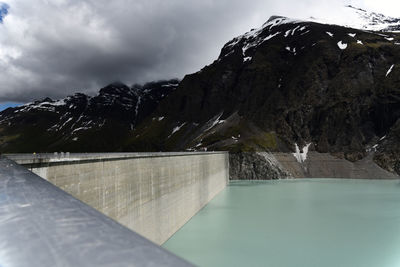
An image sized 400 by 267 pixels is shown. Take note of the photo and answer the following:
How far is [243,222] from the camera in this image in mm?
29656

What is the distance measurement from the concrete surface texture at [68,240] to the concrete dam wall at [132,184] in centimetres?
824

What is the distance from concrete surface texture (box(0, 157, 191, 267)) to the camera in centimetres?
133

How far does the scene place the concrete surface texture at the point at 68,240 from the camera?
1.33m

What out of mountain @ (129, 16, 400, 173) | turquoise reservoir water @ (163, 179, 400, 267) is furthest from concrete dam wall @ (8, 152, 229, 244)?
mountain @ (129, 16, 400, 173)

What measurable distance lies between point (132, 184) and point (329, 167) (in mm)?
75815

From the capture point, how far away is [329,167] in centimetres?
8319

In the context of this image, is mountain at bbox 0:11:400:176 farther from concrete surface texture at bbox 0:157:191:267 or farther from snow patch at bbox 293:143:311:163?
concrete surface texture at bbox 0:157:191:267

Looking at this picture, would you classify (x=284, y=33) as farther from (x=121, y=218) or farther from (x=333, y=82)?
(x=121, y=218)

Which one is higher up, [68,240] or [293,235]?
[68,240]

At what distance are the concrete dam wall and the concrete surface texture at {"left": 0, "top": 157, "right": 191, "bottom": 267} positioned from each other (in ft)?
27.0

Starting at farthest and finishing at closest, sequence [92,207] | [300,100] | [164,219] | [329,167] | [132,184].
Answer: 1. [300,100]
2. [329,167]
3. [164,219]
4. [132,184]
5. [92,207]

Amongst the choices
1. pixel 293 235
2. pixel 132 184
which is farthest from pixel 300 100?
pixel 132 184

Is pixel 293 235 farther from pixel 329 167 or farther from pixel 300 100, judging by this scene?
pixel 300 100

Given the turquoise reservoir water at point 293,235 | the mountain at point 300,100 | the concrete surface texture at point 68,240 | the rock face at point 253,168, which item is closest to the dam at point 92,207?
the concrete surface texture at point 68,240
